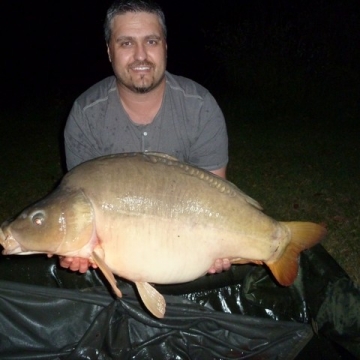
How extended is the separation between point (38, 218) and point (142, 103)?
3.05 feet

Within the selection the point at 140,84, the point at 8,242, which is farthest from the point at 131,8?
the point at 8,242

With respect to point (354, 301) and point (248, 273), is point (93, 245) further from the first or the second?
point (354, 301)

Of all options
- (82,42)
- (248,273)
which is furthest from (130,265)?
(82,42)

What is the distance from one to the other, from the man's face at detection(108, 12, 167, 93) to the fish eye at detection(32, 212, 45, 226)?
87 centimetres

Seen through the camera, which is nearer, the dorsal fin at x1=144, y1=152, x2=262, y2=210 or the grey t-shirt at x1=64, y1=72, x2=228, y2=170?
the dorsal fin at x1=144, y1=152, x2=262, y2=210

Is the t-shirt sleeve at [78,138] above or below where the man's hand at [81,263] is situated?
above

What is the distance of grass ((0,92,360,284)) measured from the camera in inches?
146

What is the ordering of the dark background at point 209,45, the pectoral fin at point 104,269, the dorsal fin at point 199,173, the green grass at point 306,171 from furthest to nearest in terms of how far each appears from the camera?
the dark background at point 209,45
the green grass at point 306,171
the dorsal fin at point 199,173
the pectoral fin at point 104,269

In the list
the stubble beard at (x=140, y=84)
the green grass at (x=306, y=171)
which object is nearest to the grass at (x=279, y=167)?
the green grass at (x=306, y=171)

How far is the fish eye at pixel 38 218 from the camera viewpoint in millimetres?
1646

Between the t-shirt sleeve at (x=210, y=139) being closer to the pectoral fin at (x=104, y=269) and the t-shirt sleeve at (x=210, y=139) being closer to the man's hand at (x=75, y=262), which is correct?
the man's hand at (x=75, y=262)

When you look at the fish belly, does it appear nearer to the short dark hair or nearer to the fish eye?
the fish eye

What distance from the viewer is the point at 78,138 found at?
2.39 metres

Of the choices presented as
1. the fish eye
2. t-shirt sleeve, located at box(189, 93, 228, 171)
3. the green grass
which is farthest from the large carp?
the green grass
